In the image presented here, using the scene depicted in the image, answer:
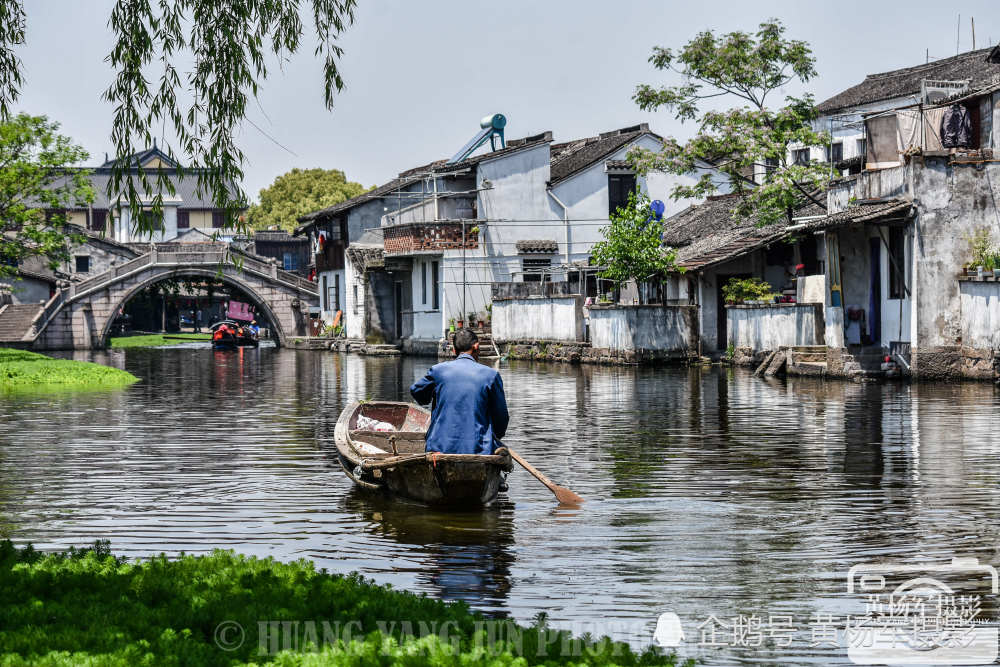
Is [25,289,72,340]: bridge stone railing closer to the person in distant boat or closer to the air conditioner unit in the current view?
the air conditioner unit

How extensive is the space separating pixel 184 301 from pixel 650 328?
61.9 metres

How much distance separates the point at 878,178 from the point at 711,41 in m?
8.65

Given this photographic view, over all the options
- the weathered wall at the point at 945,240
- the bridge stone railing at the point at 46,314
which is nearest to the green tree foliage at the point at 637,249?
the weathered wall at the point at 945,240

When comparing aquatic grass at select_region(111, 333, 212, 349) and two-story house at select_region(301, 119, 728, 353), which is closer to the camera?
two-story house at select_region(301, 119, 728, 353)

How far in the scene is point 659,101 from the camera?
36.1m

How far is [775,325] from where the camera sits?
108 ft

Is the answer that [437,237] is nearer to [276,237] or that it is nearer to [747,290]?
[747,290]

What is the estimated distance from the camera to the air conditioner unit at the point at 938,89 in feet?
97.3

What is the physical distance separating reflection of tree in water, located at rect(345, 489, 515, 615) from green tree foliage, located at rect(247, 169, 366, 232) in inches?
3296

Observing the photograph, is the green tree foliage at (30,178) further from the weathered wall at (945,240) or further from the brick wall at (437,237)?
the weathered wall at (945,240)

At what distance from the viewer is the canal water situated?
8273 millimetres

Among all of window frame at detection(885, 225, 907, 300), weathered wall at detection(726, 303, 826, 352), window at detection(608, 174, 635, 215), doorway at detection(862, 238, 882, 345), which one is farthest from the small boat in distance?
window frame at detection(885, 225, 907, 300)

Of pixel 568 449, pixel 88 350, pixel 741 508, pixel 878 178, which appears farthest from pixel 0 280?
pixel 741 508

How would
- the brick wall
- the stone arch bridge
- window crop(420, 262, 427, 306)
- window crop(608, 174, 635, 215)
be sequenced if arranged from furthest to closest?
the stone arch bridge
window crop(420, 262, 427, 306)
window crop(608, 174, 635, 215)
the brick wall
